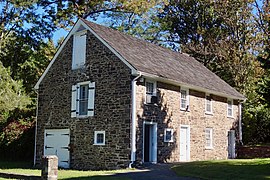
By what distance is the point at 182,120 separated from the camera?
23906 mm

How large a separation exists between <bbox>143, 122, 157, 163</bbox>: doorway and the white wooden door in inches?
105

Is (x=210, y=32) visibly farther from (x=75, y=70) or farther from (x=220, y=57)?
(x=75, y=70)

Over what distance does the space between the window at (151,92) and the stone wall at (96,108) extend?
1370 millimetres

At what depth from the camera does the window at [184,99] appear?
79.2 ft

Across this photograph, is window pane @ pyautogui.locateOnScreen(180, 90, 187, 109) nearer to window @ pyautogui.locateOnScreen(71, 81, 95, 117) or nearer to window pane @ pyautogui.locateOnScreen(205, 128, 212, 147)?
window pane @ pyautogui.locateOnScreen(205, 128, 212, 147)

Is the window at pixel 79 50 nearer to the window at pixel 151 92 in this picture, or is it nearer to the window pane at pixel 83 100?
the window pane at pixel 83 100

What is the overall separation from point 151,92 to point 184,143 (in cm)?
415

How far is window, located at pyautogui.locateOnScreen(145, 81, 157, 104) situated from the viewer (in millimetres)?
21656

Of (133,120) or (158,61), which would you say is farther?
(158,61)

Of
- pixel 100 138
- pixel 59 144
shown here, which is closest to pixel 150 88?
pixel 100 138

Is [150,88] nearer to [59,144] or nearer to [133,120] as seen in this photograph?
[133,120]

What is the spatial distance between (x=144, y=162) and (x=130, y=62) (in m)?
5.11

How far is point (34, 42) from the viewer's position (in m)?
36.1

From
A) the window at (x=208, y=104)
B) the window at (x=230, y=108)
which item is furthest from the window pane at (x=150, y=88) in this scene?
the window at (x=230, y=108)
